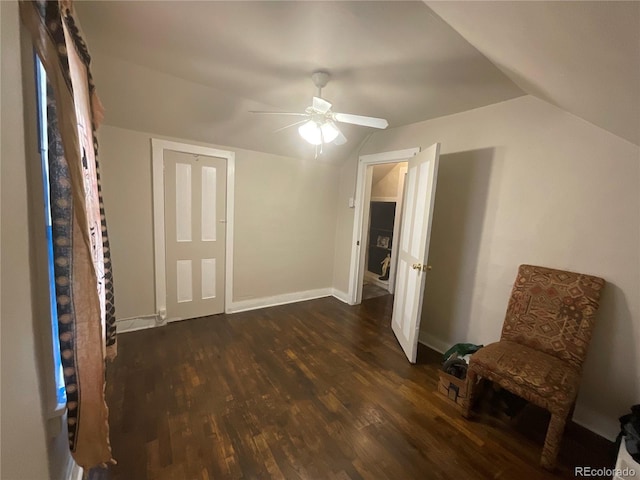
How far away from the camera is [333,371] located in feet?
7.27

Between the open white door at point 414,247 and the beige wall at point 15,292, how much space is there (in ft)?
7.58

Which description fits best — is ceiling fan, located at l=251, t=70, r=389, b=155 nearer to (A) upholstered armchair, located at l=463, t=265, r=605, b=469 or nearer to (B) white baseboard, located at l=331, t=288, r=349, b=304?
(A) upholstered armchair, located at l=463, t=265, r=605, b=469

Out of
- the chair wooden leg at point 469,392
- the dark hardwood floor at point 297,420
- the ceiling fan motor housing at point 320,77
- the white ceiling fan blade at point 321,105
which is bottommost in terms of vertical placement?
the dark hardwood floor at point 297,420

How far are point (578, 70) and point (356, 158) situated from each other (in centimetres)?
260

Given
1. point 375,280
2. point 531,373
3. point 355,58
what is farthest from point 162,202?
point 375,280

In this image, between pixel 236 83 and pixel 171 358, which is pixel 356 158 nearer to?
pixel 236 83

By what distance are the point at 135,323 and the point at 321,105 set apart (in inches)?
109

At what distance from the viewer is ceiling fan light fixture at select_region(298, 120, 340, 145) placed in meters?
1.98

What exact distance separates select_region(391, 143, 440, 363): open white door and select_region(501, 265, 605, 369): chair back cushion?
68cm

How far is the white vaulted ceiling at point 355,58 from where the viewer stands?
3.28 ft

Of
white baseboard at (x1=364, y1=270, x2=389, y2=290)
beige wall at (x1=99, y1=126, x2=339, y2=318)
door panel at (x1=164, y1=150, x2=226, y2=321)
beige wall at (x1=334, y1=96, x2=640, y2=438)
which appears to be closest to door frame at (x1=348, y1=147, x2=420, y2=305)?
beige wall at (x1=99, y1=126, x2=339, y2=318)

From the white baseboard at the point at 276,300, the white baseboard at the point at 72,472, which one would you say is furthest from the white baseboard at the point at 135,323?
the white baseboard at the point at 72,472

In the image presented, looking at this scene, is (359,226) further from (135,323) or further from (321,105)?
(135,323)

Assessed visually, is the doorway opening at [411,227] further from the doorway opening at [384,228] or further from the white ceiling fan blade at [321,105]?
the white ceiling fan blade at [321,105]
